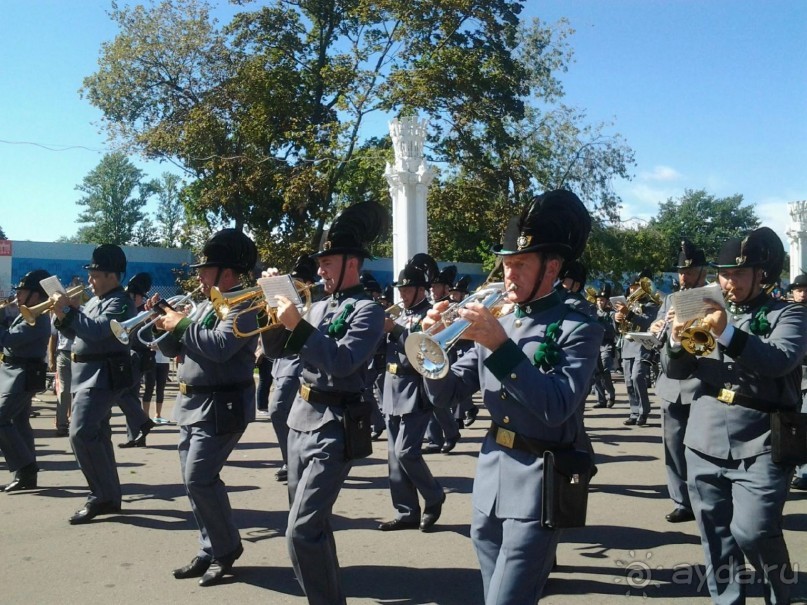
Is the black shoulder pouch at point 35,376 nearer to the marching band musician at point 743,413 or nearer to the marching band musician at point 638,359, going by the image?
the marching band musician at point 743,413

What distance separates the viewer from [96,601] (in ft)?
15.5

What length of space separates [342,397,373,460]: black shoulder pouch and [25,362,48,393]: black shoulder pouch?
15.1 feet

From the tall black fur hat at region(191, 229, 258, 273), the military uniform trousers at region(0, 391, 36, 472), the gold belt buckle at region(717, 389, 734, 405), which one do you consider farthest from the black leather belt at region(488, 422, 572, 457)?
the military uniform trousers at region(0, 391, 36, 472)

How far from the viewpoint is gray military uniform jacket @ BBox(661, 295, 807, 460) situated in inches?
160

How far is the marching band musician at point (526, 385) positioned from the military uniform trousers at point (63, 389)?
8506 mm

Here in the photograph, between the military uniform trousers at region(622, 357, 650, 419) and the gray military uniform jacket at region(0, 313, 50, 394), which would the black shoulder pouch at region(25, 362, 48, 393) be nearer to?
the gray military uniform jacket at region(0, 313, 50, 394)

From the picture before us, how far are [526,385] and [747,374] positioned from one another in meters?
2.03

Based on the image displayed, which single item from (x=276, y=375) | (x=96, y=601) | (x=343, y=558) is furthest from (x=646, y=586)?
(x=276, y=375)

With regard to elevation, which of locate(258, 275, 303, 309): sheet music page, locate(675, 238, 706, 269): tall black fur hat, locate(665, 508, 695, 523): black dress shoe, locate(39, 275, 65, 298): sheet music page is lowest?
locate(665, 508, 695, 523): black dress shoe

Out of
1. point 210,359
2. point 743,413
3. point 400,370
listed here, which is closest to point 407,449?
point 400,370

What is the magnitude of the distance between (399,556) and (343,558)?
1.32 ft

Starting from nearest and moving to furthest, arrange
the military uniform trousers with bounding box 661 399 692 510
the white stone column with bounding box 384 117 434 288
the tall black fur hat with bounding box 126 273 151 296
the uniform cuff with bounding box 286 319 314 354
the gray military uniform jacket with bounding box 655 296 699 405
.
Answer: the uniform cuff with bounding box 286 319 314 354 < the gray military uniform jacket with bounding box 655 296 699 405 < the military uniform trousers with bounding box 661 399 692 510 < the tall black fur hat with bounding box 126 273 151 296 < the white stone column with bounding box 384 117 434 288

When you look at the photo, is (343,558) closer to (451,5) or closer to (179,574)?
(179,574)

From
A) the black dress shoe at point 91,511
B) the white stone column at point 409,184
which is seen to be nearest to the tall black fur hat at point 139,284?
the black dress shoe at point 91,511
